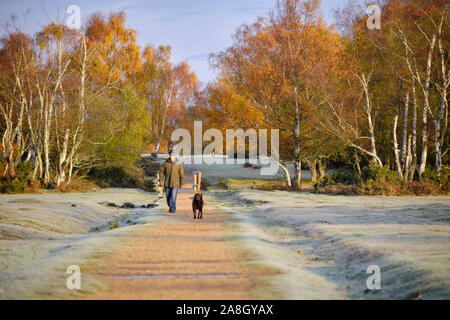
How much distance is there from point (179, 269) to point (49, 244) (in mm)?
4381

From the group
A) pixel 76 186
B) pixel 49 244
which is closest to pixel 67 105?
pixel 76 186

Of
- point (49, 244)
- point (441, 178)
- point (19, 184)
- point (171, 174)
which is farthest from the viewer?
point (19, 184)

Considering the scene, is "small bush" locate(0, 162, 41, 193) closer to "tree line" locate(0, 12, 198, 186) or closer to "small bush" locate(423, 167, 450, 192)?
"tree line" locate(0, 12, 198, 186)

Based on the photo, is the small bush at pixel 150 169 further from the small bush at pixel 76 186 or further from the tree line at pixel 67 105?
the small bush at pixel 76 186

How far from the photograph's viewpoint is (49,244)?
11.3m

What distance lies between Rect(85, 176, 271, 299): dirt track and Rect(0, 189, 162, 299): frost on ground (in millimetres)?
431

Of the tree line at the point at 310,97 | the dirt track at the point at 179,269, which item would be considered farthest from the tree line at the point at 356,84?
the dirt track at the point at 179,269

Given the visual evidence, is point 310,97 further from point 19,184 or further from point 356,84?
point 19,184

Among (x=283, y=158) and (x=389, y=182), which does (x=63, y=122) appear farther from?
(x=389, y=182)

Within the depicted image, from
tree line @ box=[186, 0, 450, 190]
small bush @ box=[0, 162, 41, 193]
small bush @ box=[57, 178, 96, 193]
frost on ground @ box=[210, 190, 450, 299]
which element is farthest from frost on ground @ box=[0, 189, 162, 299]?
tree line @ box=[186, 0, 450, 190]

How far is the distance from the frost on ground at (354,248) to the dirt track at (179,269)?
0.55 metres

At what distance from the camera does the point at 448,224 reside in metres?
14.1

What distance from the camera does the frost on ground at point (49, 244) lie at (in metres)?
7.10

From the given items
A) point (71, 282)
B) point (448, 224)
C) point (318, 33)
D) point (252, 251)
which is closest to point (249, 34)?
point (318, 33)
